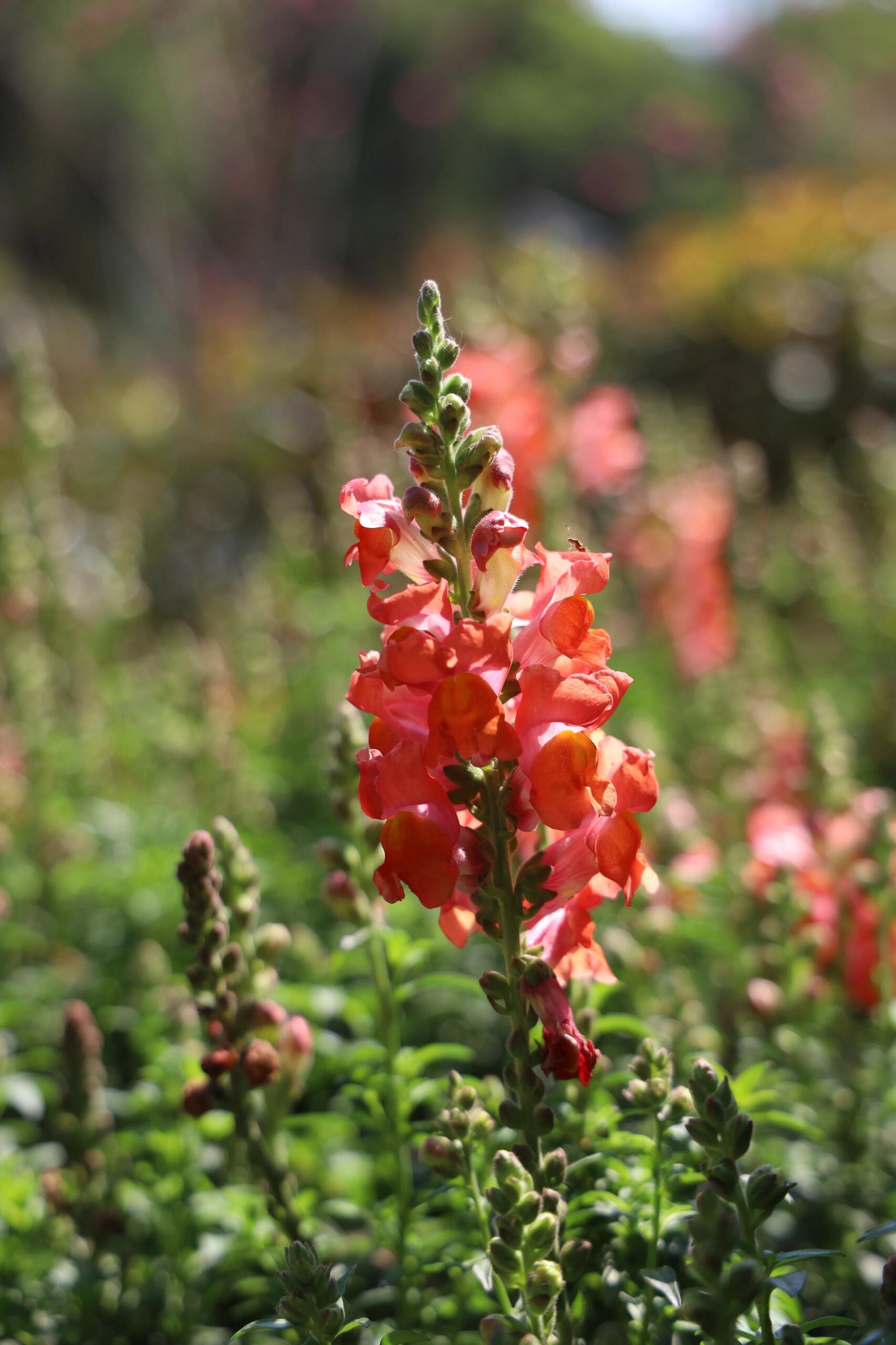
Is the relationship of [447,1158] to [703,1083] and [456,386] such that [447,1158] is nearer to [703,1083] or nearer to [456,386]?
[703,1083]

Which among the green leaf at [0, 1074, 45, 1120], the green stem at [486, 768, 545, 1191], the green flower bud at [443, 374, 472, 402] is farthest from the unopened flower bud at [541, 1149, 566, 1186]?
the green leaf at [0, 1074, 45, 1120]

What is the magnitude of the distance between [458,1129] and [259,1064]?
0.37 m

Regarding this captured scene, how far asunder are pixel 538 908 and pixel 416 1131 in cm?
62

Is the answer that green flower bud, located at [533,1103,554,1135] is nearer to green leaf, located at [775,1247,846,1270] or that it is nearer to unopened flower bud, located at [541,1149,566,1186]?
unopened flower bud, located at [541,1149,566,1186]

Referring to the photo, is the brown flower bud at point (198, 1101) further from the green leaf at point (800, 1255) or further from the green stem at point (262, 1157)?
the green leaf at point (800, 1255)

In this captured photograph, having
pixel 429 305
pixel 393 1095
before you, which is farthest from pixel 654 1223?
pixel 429 305

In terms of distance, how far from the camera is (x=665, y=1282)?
125cm

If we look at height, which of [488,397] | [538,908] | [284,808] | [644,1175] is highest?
[488,397]

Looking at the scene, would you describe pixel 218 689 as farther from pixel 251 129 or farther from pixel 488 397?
pixel 251 129

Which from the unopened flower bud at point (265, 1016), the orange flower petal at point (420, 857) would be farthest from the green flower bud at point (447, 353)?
the unopened flower bud at point (265, 1016)

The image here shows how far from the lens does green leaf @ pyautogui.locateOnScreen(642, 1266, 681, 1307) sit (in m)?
1.23

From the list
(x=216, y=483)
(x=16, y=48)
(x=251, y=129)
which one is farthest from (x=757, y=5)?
(x=216, y=483)

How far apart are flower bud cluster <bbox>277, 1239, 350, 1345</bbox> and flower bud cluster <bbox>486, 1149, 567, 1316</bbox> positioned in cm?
20

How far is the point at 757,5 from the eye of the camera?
66.4ft
